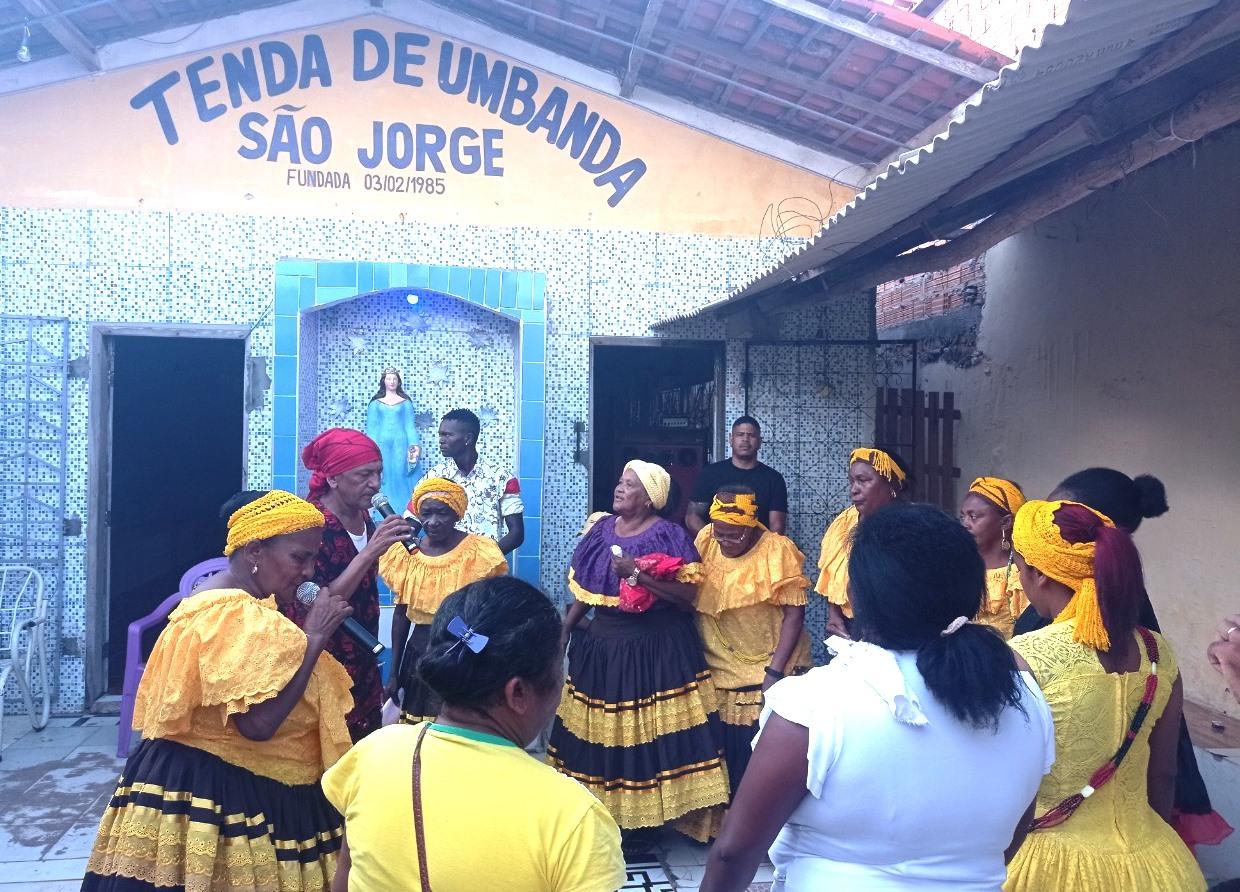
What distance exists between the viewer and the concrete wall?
417cm

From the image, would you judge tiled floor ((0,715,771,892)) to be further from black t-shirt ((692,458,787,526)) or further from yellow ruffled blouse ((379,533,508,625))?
black t-shirt ((692,458,787,526))

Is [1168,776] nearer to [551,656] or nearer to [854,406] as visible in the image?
[551,656]

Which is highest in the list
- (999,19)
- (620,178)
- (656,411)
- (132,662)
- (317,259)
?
(999,19)

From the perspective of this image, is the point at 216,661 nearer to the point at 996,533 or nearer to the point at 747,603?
the point at 747,603

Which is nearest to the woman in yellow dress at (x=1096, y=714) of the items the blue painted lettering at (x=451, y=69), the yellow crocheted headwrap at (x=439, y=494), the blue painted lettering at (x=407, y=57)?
the yellow crocheted headwrap at (x=439, y=494)

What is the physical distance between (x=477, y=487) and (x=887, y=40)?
3.25 metres

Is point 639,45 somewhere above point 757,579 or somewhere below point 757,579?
above

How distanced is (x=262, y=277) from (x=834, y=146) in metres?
3.90

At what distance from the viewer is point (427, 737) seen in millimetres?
1546

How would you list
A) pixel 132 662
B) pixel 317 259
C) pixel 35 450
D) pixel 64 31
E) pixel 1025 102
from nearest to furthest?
pixel 1025 102, pixel 132 662, pixel 64 31, pixel 35 450, pixel 317 259

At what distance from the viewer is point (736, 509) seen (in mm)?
4160

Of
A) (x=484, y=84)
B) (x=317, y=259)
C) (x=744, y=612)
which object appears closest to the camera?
(x=744, y=612)

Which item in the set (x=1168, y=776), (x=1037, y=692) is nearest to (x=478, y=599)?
(x=1037, y=692)

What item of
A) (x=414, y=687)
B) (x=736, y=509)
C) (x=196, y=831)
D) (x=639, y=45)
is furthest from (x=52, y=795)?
(x=639, y=45)
